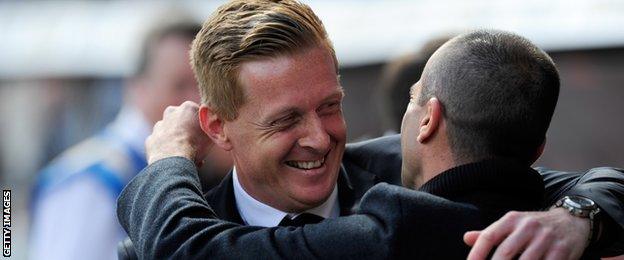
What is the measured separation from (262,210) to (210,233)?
45cm

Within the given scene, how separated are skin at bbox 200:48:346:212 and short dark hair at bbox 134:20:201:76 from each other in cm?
157

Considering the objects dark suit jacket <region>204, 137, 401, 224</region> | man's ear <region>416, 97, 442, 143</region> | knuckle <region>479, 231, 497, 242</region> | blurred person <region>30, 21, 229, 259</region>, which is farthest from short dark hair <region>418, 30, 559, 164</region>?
blurred person <region>30, 21, 229, 259</region>

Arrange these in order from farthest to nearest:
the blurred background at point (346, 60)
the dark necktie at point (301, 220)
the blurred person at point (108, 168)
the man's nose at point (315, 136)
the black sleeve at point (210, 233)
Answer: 1. the blurred background at point (346, 60)
2. the blurred person at point (108, 168)
3. the dark necktie at point (301, 220)
4. the man's nose at point (315, 136)
5. the black sleeve at point (210, 233)

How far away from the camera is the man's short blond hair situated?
2.76m

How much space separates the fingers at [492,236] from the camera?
7.45ft

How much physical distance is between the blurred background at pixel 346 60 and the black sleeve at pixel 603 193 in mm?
3357

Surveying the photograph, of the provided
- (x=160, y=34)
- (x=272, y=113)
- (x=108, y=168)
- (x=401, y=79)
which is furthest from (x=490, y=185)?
(x=160, y=34)

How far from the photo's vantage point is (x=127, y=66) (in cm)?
725

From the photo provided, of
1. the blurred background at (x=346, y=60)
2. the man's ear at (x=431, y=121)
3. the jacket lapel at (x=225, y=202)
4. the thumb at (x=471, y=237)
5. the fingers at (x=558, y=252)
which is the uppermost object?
the man's ear at (x=431, y=121)

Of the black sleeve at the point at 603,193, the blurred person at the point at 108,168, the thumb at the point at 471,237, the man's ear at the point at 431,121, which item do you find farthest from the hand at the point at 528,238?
the blurred person at the point at 108,168

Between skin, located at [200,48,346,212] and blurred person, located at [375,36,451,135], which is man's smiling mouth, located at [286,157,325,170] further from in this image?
blurred person, located at [375,36,451,135]

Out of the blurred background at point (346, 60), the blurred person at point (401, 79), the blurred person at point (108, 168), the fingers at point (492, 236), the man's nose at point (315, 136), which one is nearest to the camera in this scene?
the fingers at point (492, 236)

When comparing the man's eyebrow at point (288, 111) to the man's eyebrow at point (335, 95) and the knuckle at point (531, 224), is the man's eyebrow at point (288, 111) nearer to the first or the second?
the man's eyebrow at point (335, 95)

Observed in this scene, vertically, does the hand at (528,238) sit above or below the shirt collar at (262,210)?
above
